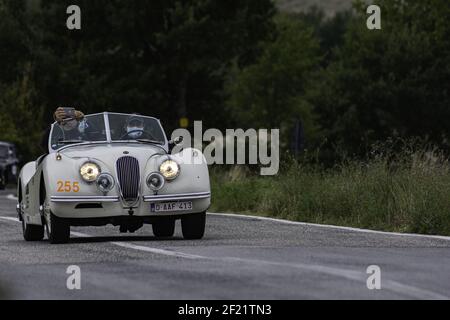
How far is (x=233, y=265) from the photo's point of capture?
11.2 m

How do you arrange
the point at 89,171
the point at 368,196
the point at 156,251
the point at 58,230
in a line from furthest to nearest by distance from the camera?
the point at 368,196, the point at 58,230, the point at 89,171, the point at 156,251

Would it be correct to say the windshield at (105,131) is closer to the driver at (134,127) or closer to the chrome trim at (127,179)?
the driver at (134,127)

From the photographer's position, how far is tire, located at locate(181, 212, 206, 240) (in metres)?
15.5

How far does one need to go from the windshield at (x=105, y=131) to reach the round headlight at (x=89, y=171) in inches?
46.3

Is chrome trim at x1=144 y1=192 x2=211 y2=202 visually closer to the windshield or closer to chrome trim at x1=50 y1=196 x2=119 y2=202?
chrome trim at x1=50 y1=196 x2=119 y2=202

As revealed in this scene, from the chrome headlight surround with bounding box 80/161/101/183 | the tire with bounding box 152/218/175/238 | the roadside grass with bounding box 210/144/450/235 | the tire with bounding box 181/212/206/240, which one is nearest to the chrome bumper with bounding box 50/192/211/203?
the chrome headlight surround with bounding box 80/161/101/183

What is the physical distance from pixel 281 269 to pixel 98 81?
50.9 m

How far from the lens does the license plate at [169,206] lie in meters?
15.1

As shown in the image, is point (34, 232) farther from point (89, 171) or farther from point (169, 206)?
point (169, 206)

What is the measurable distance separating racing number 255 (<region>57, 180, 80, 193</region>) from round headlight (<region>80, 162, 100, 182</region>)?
0.41 ft

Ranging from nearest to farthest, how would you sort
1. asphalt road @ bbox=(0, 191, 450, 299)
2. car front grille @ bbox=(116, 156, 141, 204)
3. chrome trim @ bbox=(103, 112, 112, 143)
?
asphalt road @ bbox=(0, 191, 450, 299)
car front grille @ bbox=(116, 156, 141, 204)
chrome trim @ bbox=(103, 112, 112, 143)

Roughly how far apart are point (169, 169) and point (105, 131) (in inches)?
58.4

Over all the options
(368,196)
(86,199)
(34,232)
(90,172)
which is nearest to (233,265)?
(86,199)

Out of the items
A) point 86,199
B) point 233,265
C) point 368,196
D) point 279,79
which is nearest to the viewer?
point 233,265
